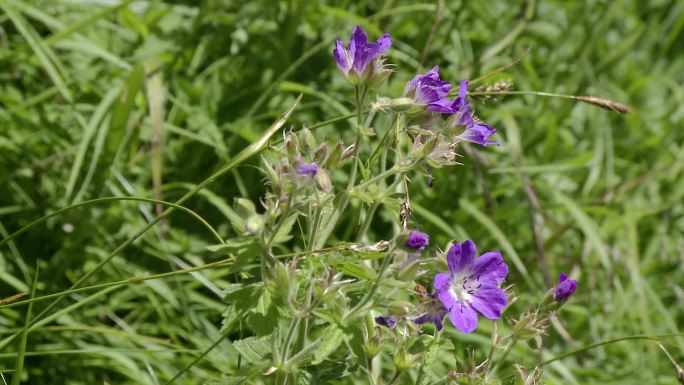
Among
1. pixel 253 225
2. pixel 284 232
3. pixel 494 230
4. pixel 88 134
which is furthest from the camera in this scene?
pixel 494 230

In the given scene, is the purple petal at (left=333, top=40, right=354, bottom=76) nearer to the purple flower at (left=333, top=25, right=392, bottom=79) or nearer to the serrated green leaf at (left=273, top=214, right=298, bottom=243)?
the purple flower at (left=333, top=25, right=392, bottom=79)

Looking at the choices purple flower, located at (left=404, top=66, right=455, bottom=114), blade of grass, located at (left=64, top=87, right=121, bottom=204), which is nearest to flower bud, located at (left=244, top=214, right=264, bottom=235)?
purple flower, located at (left=404, top=66, right=455, bottom=114)

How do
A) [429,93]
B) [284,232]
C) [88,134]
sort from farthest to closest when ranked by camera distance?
[88,134] → [429,93] → [284,232]

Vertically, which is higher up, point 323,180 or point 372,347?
point 323,180

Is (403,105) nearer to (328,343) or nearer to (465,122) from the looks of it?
(465,122)

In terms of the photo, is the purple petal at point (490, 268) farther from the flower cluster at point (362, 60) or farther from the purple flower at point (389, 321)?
the flower cluster at point (362, 60)

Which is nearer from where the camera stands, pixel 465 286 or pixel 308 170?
pixel 308 170

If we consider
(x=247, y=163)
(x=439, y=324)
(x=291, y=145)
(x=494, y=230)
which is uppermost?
(x=291, y=145)

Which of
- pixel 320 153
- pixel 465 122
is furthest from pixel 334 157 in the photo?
pixel 465 122
